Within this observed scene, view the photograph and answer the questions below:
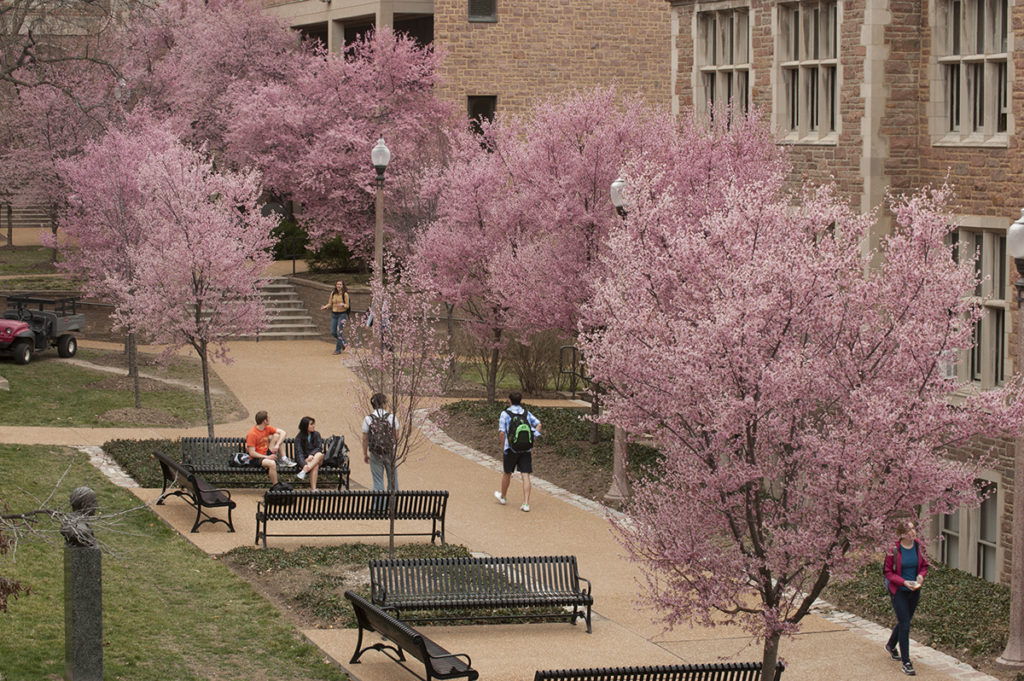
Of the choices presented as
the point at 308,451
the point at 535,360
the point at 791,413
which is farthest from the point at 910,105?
the point at 791,413

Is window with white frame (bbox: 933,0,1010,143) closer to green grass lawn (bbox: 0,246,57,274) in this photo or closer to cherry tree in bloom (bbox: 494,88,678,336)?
cherry tree in bloom (bbox: 494,88,678,336)

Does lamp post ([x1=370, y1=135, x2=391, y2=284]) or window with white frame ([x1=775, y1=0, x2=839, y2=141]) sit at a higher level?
window with white frame ([x1=775, y1=0, x2=839, y2=141])

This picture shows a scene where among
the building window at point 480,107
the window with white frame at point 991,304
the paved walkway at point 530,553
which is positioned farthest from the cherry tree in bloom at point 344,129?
the window with white frame at point 991,304

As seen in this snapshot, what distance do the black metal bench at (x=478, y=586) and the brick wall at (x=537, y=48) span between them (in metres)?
29.3

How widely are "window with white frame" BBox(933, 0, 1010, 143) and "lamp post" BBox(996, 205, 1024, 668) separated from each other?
619cm

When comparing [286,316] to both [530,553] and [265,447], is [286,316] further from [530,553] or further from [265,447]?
[530,553]

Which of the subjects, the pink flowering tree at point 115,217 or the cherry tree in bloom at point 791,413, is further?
the pink flowering tree at point 115,217

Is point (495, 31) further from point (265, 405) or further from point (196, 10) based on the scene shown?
point (265, 405)

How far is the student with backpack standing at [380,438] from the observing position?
17375 mm

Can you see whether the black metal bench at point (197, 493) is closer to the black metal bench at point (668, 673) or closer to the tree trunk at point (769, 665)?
the black metal bench at point (668, 673)

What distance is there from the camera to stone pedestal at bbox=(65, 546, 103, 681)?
1199 centimetres

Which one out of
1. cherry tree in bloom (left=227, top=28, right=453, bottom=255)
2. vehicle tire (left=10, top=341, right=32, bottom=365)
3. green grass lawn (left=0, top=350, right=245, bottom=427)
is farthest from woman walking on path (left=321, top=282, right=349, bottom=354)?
vehicle tire (left=10, top=341, right=32, bottom=365)

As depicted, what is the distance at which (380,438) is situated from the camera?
18.3 m

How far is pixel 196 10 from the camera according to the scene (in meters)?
47.3
